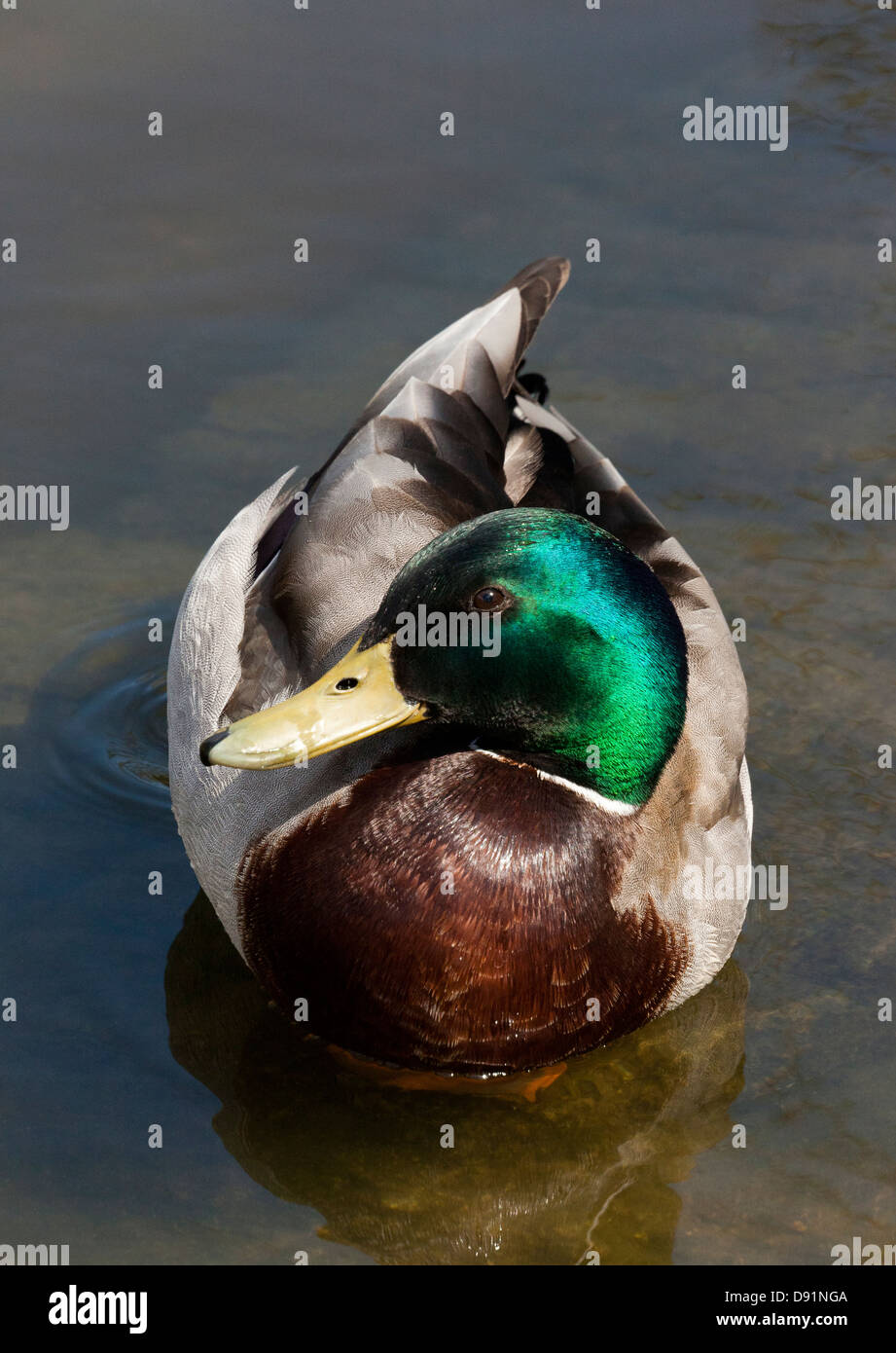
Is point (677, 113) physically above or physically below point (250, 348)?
above

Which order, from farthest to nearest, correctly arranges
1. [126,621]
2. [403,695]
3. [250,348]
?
1. [250,348]
2. [126,621]
3. [403,695]

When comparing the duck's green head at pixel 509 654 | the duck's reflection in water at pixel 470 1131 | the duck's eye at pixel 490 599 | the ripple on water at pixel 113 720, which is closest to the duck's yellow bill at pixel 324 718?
the duck's green head at pixel 509 654

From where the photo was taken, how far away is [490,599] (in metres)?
3.77

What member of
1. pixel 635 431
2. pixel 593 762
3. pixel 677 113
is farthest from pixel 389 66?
pixel 593 762

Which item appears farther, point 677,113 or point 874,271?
point 677,113

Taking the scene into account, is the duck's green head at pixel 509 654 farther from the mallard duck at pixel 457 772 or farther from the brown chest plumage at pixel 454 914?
the brown chest plumage at pixel 454 914

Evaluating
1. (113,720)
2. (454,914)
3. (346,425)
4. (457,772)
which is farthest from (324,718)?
(346,425)

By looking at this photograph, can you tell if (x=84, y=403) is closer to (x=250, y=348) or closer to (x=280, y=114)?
(x=250, y=348)

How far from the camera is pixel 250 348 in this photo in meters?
6.91

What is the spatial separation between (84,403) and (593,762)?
328cm

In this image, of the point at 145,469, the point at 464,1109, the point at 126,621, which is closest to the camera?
the point at 464,1109

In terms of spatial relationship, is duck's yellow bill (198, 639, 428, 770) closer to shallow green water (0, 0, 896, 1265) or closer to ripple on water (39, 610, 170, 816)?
shallow green water (0, 0, 896, 1265)

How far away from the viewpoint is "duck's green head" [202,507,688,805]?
12.4ft

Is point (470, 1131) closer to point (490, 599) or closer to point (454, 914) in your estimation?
point (454, 914)
